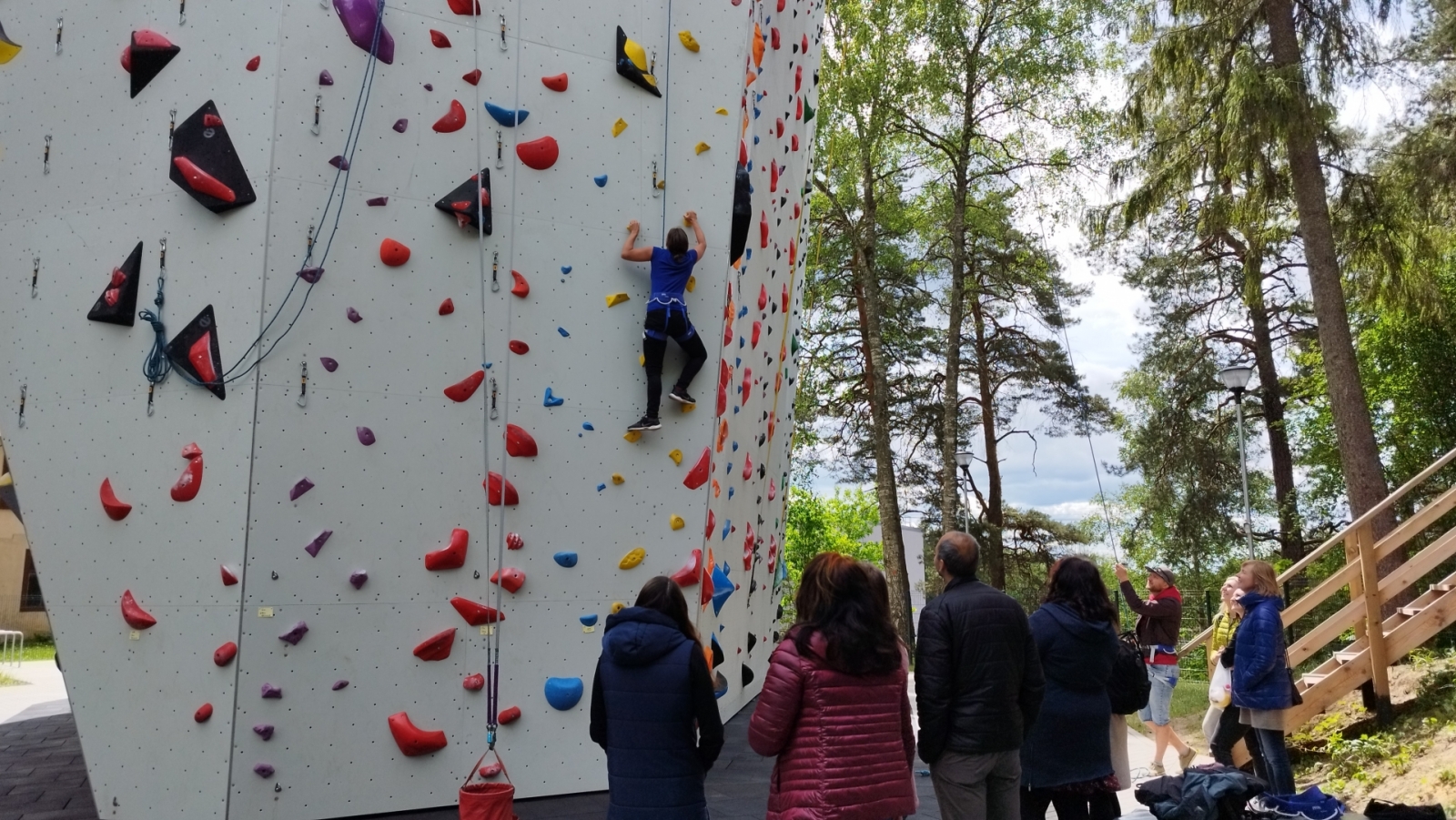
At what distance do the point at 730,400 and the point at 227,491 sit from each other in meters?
3.53

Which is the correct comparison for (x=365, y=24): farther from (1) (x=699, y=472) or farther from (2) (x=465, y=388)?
(1) (x=699, y=472)

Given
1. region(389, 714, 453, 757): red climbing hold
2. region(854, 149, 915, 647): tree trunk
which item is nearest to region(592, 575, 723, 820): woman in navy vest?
region(389, 714, 453, 757): red climbing hold

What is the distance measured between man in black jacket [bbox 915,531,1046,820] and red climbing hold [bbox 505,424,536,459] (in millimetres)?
3204

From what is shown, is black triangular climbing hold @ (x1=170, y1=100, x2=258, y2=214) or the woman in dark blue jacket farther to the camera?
black triangular climbing hold @ (x1=170, y1=100, x2=258, y2=214)

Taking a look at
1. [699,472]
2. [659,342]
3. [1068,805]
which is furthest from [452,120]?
[1068,805]

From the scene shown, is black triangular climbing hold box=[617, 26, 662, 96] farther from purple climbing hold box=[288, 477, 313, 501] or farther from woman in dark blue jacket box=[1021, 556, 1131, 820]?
woman in dark blue jacket box=[1021, 556, 1131, 820]

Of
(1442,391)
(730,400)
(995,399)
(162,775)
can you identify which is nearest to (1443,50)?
(1442,391)

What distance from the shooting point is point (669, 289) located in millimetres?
6441

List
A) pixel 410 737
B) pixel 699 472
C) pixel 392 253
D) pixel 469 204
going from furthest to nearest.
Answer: pixel 699 472
pixel 469 204
pixel 392 253
pixel 410 737

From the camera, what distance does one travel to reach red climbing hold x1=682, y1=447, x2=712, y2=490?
658 cm

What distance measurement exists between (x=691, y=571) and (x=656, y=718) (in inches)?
128

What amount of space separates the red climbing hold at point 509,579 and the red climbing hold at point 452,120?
2617 millimetres

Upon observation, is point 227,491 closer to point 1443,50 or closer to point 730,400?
point 730,400

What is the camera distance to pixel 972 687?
3.44 metres
